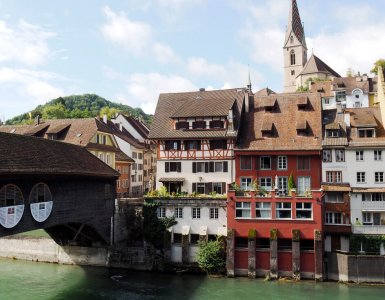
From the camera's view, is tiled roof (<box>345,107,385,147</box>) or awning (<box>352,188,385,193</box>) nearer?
awning (<box>352,188,385,193</box>)

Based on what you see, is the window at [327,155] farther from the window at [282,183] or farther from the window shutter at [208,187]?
the window shutter at [208,187]

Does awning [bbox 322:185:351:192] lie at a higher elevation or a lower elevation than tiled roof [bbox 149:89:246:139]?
lower

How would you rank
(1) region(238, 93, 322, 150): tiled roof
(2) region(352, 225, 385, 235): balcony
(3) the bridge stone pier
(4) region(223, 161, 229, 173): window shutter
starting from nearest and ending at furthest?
(3) the bridge stone pier < (2) region(352, 225, 385, 235): balcony < (1) region(238, 93, 322, 150): tiled roof < (4) region(223, 161, 229, 173): window shutter

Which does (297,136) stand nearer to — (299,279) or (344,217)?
(344,217)

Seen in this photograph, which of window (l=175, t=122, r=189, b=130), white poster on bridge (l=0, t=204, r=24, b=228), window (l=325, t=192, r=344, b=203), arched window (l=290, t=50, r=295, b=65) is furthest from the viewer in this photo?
arched window (l=290, t=50, r=295, b=65)

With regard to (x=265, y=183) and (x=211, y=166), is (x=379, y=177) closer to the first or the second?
(x=265, y=183)

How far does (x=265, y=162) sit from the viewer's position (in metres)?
36.1

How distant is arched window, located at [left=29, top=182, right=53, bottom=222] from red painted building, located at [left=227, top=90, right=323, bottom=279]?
13387 millimetres

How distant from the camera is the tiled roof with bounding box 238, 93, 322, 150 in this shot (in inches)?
1407

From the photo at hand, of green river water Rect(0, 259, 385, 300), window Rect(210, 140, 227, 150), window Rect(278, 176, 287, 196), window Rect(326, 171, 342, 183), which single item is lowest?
green river water Rect(0, 259, 385, 300)

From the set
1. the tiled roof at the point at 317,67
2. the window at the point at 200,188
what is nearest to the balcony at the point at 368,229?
the window at the point at 200,188

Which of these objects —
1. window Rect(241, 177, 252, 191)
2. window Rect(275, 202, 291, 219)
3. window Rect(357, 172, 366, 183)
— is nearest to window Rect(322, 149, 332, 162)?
window Rect(357, 172, 366, 183)

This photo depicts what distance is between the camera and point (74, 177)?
2978 centimetres

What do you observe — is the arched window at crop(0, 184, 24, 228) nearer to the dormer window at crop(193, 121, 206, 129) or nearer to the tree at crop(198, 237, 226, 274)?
the tree at crop(198, 237, 226, 274)
